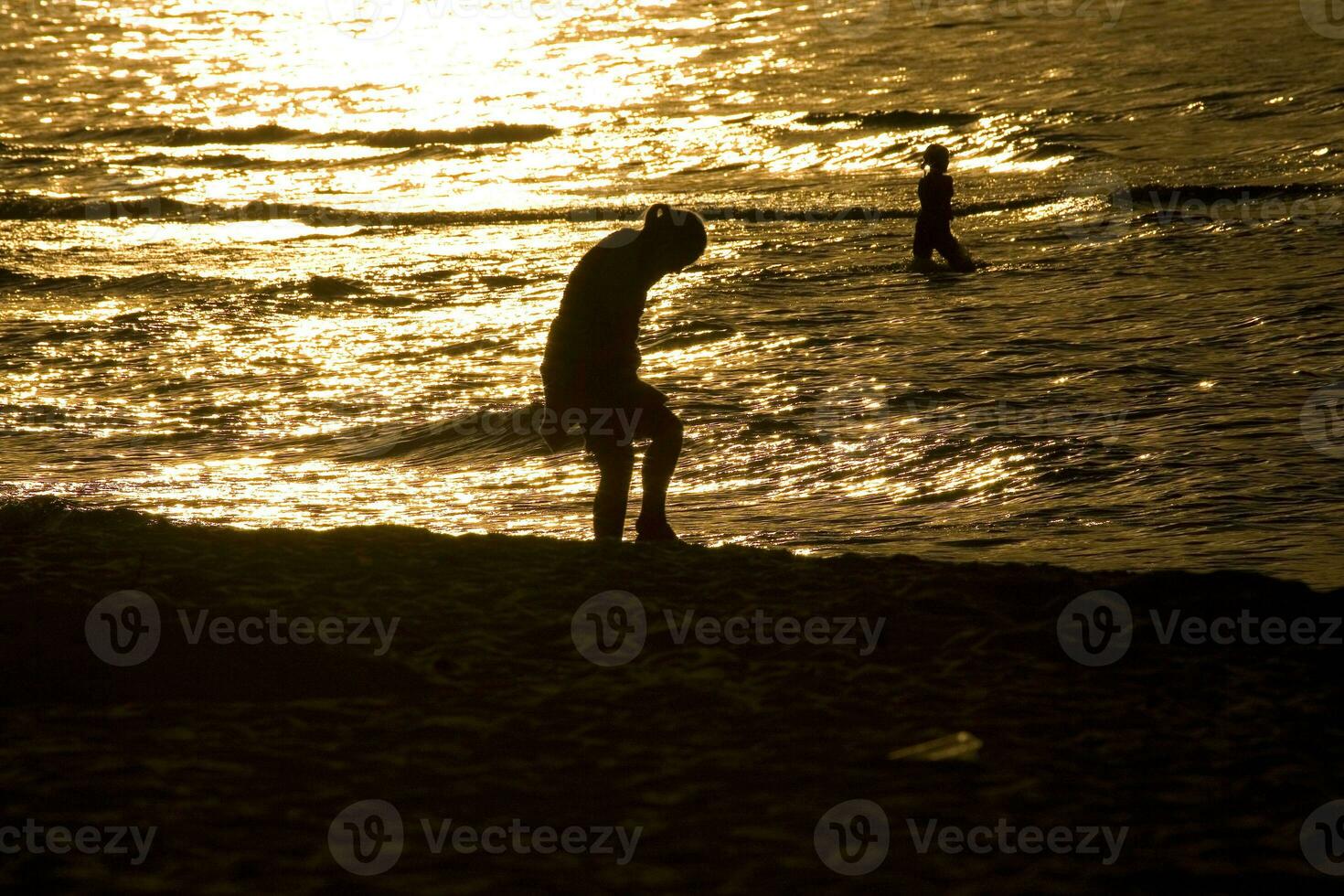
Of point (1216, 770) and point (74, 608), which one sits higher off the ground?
point (74, 608)

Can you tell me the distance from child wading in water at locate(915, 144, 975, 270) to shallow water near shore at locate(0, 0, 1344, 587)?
1.14 feet

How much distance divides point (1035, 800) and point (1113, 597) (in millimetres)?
1421

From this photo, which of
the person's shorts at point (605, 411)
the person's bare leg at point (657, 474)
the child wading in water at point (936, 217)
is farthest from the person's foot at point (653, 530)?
the child wading in water at point (936, 217)

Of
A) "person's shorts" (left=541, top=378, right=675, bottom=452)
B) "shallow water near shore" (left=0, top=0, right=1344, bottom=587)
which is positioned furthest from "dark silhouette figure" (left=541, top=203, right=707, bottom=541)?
"shallow water near shore" (left=0, top=0, right=1344, bottom=587)

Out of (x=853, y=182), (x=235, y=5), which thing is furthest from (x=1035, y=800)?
(x=235, y=5)

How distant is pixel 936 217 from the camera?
14.4 m

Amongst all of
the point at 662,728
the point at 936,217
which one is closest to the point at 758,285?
the point at 936,217

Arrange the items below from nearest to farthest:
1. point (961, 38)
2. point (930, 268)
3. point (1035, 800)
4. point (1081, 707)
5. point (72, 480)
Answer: point (1035, 800), point (1081, 707), point (72, 480), point (930, 268), point (961, 38)

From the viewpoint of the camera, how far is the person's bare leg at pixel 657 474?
6152mm

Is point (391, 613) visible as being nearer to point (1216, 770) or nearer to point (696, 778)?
point (696, 778)

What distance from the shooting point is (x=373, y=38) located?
1591 inches

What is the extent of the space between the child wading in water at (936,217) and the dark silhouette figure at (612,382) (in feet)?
27.3

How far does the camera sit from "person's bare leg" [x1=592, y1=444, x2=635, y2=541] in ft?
20.1

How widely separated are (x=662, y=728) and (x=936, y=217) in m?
11.0
